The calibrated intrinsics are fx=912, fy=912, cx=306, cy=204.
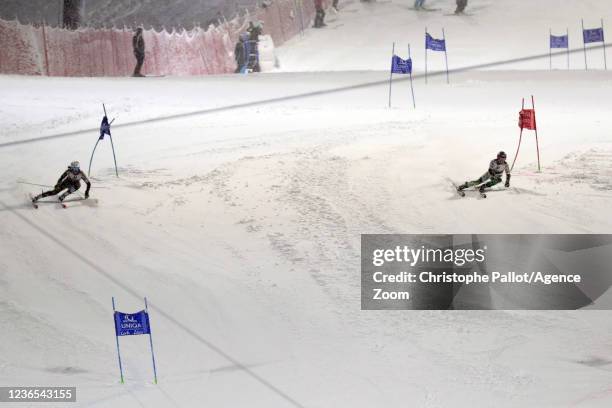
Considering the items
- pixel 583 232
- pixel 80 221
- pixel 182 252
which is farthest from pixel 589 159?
pixel 80 221

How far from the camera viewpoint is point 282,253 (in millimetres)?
9586

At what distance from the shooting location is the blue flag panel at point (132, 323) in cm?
721

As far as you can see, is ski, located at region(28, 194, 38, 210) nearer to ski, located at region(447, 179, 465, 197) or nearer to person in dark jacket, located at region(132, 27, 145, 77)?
ski, located at region(447, 179, 465, 197)

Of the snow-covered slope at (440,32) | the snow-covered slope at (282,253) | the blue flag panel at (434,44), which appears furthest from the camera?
the snow-covered slope at (440,32)

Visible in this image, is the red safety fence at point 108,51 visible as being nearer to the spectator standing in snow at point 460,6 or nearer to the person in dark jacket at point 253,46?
the person in dark jacket at point 253,46

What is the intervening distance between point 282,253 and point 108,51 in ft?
49.0

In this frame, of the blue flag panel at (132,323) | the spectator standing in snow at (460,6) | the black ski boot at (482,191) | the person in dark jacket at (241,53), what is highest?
the spectator standing in snow at (460,6)

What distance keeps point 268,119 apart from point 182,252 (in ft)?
21.7

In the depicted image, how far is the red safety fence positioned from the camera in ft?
70.6

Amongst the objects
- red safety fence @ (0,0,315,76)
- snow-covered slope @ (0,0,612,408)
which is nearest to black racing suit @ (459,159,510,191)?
snow-covered slope @ (0,0,612,408)

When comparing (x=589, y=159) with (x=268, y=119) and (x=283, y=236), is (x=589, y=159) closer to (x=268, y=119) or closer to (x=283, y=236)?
(x=283, y=236)

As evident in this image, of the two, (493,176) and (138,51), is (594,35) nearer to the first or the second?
(493,176)

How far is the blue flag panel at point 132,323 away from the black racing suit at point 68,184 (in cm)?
389

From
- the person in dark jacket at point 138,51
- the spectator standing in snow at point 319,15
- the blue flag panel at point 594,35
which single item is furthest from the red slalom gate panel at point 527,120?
the spectator standing in snow at point 319,15
